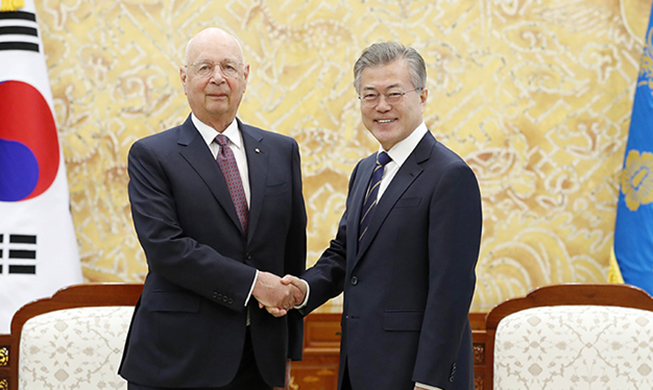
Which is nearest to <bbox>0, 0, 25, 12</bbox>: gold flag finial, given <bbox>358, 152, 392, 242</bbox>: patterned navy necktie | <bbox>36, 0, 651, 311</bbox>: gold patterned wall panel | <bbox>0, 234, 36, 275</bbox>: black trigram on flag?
<bbox>36, 0, 651, 311</bbox>: gold patterned wall panel

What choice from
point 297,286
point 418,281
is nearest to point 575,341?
point 418,281

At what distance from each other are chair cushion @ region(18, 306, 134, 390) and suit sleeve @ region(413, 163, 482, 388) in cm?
126

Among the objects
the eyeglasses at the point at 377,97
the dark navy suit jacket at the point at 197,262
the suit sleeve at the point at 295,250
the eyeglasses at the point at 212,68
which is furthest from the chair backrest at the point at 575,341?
the eyeglasses at the point at 212,68

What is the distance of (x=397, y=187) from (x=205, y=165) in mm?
638

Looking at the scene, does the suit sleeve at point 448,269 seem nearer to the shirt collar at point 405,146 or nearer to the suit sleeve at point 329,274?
the shirt collar at point 405,146

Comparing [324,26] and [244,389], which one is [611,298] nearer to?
[244,389]

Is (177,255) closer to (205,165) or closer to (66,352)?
(205,165)

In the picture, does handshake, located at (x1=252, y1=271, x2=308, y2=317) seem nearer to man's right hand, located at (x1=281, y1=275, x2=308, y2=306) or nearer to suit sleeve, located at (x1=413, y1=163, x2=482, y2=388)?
man's right hand, located at (x1=281, y1=275, x2=308, y2=306)

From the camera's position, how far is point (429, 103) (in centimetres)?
312

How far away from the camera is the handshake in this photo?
6.03ft

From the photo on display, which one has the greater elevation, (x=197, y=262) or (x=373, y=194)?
(x=373, y=194)

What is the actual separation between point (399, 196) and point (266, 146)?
1.88 feet

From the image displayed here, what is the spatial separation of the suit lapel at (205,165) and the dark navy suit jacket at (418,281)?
1.46 feet

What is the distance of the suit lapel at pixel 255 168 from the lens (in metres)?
1.89
